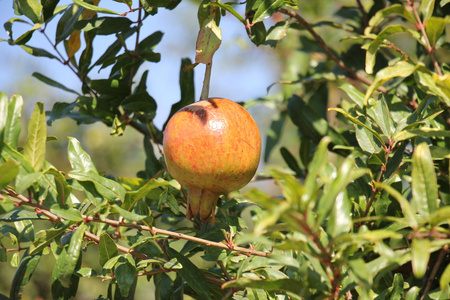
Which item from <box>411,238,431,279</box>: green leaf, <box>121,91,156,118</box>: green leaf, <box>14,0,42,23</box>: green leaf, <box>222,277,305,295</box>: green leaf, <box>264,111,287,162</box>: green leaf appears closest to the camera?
<box>411,238,431,279</box>: green leaf

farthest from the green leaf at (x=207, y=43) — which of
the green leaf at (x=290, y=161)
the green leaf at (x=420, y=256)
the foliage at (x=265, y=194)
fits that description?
the green leaf at (x=290, y=161)

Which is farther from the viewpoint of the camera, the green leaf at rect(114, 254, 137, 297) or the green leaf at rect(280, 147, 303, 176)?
the green leaf at rect(280, 147, 303, 176)

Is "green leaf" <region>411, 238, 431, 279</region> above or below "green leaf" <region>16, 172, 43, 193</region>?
below

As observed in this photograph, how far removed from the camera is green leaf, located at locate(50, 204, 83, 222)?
644mm

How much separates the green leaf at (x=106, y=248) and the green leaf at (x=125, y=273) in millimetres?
18

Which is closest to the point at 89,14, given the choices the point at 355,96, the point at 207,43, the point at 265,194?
the point at 207,43

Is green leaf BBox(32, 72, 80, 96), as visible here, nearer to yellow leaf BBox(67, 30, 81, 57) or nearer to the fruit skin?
yellow leaf BBox(67, 30, 81, 57)

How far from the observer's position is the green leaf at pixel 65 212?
644mm

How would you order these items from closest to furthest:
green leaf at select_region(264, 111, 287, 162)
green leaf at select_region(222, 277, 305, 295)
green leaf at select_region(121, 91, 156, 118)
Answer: green leaf at select_region(222, 277, 305, 295)
green leaf at select_region(121, 91, 156, 118)
green leaf at select_region(264, 111, 287, 162)

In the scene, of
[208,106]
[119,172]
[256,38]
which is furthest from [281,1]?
[119,172]

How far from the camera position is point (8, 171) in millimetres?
538

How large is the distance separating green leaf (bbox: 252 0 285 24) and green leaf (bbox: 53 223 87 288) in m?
0.47

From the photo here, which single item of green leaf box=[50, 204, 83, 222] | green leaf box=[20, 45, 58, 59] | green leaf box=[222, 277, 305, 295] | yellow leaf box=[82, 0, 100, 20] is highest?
yellow leaf box=[82, 0, 100, 20]

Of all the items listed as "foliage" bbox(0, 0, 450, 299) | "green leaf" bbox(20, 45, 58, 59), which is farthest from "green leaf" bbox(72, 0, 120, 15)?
"green leaf" bbox(20, 45, 58, 59)
